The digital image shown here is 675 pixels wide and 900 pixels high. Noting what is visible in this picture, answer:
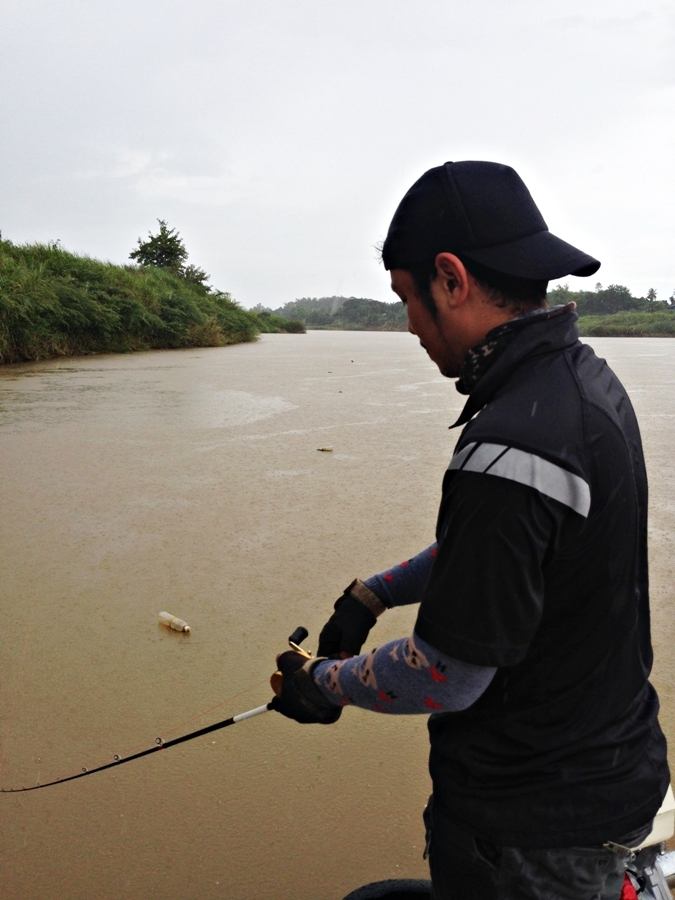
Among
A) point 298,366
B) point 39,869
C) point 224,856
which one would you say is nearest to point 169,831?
point 224,856

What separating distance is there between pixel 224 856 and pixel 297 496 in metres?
2.72

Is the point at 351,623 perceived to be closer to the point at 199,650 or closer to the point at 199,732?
the point at 199,732

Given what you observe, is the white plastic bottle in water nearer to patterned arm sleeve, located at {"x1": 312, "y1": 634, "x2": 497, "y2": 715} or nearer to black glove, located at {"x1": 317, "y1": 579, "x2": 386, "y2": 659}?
black glove, located at {"x1": 317, "y1": 579, "x2": 386, "y2": 659}

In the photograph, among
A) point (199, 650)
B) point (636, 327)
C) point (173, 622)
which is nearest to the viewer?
point (199, 650)

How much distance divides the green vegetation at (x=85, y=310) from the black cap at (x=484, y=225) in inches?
438

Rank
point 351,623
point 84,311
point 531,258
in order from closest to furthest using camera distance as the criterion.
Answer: point 531,258 → point 351,623 → point 84,311

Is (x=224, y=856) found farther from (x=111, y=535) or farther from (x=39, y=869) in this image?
(x=111, y=535)

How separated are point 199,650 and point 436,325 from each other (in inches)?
69.9

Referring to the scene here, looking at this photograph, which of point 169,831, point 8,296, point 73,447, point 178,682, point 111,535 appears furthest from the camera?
point 8,296

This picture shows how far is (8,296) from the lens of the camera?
1116 cm

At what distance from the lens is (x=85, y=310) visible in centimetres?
1331

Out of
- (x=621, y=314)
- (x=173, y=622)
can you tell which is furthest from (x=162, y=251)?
(x=621, y=314)

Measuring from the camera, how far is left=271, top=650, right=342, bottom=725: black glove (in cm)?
114

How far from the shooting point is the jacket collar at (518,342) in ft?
3.15
